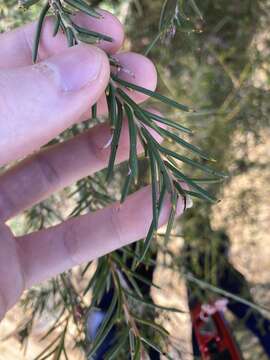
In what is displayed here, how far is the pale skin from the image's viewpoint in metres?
0.54

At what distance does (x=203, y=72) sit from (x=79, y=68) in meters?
1.12

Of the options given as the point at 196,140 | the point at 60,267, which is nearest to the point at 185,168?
the point at 196,140

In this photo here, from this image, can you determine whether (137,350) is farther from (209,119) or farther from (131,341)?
(209,119)

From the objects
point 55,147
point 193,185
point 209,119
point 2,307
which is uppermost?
point 193,185

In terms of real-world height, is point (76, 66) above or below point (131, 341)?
above

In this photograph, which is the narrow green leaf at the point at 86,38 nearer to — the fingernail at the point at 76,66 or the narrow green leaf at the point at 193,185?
the fingernail at the point at 76,66

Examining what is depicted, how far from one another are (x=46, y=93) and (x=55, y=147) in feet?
1.11

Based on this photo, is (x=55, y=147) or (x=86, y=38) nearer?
(x=86, y=38)

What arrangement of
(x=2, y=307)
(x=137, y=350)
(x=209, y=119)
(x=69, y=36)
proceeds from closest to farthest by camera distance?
1. (x=69, y=36)
2. (x=137, y=350)
3. (x=2, y=307)
4. (x=209, y=119)

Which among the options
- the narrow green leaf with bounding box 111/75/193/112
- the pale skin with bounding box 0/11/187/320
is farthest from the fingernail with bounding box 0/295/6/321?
the narrow green leaf with bounding box 111/75/193/112

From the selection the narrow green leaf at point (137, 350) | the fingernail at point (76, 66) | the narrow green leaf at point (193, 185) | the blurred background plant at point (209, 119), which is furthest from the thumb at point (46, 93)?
the blurred background plant at point (209, 119)

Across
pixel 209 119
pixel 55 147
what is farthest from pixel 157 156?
pixel 209 119

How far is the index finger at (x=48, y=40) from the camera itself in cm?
63

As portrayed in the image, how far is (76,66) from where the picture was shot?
0.52 meters
